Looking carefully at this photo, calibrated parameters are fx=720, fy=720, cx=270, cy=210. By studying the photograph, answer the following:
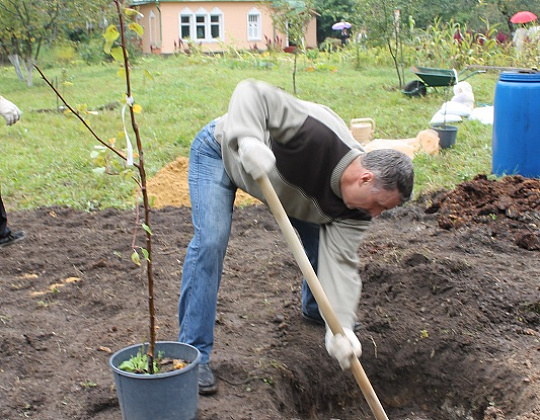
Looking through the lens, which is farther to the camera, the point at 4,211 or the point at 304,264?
the point at 4,211

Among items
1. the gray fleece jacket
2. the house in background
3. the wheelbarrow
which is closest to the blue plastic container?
the gray fleece jacket

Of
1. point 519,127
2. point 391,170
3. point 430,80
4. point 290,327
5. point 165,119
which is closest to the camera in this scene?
point 391,170

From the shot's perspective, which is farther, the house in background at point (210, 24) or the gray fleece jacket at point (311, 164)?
the house in background at point (210, 24)

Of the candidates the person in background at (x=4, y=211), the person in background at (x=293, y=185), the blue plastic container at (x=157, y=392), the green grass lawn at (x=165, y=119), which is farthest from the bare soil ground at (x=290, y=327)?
the green grass lawn at (x=165, y=119)

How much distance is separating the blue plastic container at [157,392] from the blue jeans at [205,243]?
1.10 ft

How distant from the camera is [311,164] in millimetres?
3014

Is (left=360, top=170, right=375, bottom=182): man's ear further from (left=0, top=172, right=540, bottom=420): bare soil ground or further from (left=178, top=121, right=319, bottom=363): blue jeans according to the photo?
(left=0, top=172, right=540, bottom=420): bare soil ground

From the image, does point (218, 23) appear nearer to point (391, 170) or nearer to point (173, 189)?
point (173, 189)

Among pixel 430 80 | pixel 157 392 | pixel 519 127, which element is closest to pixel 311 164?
pixel 157 392

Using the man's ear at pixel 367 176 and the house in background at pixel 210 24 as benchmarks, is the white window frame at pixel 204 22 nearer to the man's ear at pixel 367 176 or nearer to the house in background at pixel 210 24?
the house in background at pixel 210 24

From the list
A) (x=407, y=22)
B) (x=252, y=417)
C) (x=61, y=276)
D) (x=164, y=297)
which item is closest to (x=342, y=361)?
(x=252, y=417)

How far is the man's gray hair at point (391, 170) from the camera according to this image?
272 cm

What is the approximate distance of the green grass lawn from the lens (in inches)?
289

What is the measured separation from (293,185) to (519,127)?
198 inches
